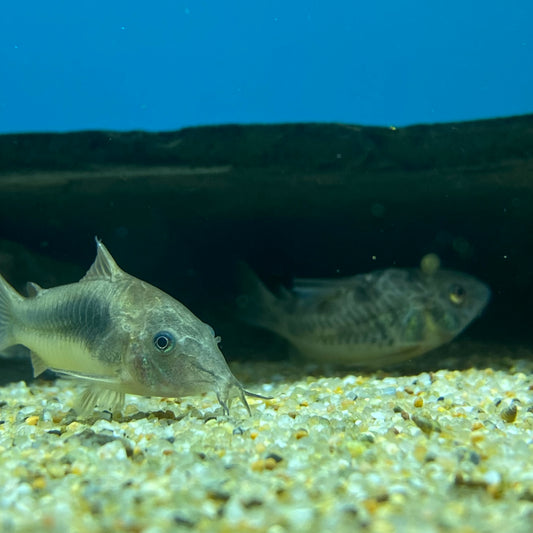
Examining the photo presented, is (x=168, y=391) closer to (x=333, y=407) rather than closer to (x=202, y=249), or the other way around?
(x=333, y=407)

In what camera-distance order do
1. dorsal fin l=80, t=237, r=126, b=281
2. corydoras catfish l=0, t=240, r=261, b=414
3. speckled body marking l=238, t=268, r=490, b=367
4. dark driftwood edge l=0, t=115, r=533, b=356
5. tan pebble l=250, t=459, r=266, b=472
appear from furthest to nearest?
speckled body marking l=238, t=268, r=490, b=367, dark driftwood edge l=0, t=115, r=533, b=356, dorsal fin l=80, t=237, r=126, b=281, corydoras catfish l=0, t=240, r=261, b=414, tan pebble l=250, t=459, r=266, b=472

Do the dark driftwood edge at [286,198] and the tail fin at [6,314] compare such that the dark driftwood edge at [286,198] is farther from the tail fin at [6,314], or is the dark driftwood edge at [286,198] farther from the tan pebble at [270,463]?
the tan pebble at [270,463]

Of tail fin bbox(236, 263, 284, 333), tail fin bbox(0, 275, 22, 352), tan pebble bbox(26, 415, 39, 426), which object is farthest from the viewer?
tail fin bbox(236, 263, 284, 333)

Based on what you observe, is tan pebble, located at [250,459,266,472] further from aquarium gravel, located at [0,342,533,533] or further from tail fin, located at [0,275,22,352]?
tail fin, located at [0,275,22,352]

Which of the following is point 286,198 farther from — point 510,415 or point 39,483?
point 39,483

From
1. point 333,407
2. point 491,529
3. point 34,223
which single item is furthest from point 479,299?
point 34,223

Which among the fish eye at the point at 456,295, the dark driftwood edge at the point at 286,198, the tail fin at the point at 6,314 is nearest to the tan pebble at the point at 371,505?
the tail fin at the point at 6,314

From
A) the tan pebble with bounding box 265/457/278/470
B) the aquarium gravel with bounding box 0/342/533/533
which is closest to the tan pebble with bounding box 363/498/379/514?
the aquarium gravel with bounding box 0/342/533/533
